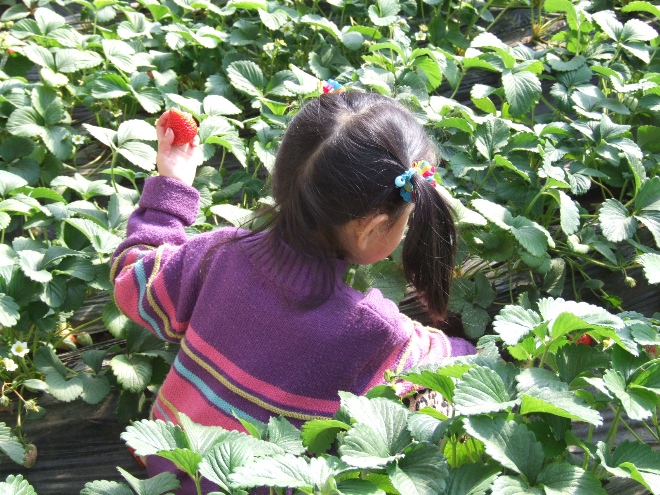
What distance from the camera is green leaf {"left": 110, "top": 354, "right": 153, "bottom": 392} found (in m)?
1.71

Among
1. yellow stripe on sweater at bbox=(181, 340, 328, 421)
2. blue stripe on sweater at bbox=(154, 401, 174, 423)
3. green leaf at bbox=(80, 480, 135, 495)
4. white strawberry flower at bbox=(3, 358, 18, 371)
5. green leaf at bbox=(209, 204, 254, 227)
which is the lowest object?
white strawberry flower at bbox=(3, 358, 18, 371)

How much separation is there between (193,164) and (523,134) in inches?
31.1

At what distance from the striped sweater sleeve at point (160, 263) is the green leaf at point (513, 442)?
0.68m

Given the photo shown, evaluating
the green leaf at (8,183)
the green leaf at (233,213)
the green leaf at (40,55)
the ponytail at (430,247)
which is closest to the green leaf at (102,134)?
the green leaf at (8,183)

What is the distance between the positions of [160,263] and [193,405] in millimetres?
272

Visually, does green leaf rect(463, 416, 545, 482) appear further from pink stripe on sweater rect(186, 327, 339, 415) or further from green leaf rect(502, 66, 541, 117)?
green leaf rect(502, 66, 541, 117)

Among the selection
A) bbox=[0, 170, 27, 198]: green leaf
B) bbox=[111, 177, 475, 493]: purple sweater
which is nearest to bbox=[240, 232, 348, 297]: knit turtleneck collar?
bbox=[111, 177, 475, 493]: purple sweater

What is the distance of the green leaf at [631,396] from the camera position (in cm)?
105

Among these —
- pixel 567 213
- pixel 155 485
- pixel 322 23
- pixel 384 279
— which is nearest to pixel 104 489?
pixel 155 485

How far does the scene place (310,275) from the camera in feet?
4.59

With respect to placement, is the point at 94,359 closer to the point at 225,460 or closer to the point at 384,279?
the point at 384,279

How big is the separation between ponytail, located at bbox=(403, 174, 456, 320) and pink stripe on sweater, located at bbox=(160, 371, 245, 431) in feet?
1.46

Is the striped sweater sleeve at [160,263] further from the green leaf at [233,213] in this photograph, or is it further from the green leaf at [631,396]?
the green leaf at [631,396]

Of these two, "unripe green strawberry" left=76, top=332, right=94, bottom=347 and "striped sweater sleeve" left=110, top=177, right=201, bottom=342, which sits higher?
"striped sweater sleeve" left=110, top=177, right=201, bottom=342
